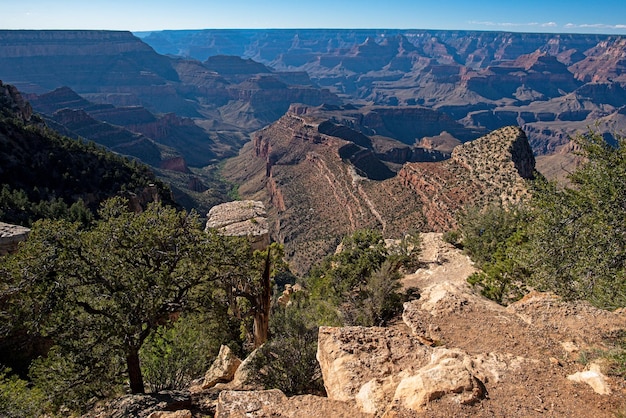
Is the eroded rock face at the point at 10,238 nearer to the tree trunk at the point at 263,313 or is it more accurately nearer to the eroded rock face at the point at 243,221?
the eroded rock face at the point at 243,221

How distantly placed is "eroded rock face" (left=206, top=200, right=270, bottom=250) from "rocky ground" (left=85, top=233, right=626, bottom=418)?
13447mm

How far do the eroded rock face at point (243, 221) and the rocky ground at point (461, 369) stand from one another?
44.1 ft

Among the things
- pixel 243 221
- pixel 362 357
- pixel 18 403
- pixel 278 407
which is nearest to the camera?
pixel 278 407

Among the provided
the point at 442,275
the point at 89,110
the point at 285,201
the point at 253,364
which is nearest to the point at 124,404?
the point at 253,364

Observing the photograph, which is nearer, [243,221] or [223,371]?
[223,371]

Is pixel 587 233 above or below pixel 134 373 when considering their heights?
above

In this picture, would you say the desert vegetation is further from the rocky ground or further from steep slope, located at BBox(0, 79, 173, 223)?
steep slope, located at BBox(0, 79, 173, 223)

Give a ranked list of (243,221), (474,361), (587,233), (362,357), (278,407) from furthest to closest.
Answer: (243,221) < (587,233) < (362,357) < (474,361) < (278,407)

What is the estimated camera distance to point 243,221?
96.1 ft

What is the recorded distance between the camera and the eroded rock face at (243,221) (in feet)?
88.8

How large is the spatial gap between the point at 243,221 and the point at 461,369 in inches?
866

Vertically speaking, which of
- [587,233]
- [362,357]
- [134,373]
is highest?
[587,233]

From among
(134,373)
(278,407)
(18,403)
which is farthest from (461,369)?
(18,403)

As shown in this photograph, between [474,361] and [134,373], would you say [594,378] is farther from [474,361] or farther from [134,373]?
[134,373]
